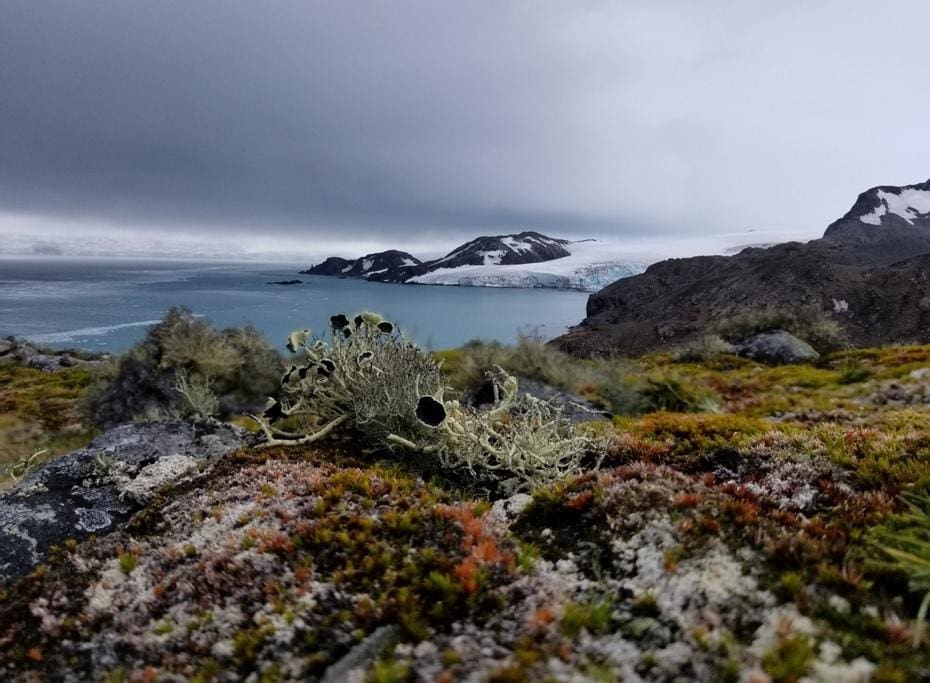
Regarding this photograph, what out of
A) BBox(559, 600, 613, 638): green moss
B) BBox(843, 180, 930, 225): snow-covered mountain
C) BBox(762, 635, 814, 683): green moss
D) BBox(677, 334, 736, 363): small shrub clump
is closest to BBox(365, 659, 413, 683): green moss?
BBox(559, 600, 613, 638): green moss

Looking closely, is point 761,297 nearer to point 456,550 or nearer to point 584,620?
point 456,550

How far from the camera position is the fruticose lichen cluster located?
487 cm

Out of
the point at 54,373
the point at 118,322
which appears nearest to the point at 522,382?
the point at 54,373

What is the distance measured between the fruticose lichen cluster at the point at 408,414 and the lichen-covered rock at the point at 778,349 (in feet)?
70.7

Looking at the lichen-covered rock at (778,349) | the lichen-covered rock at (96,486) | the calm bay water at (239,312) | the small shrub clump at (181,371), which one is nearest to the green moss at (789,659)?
the lichen-covered rock at (96,486)

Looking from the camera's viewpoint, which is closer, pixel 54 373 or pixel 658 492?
pixel 658 492

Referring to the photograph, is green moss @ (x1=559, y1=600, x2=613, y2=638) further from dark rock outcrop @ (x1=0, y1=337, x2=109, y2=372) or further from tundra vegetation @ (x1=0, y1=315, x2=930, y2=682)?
dark rock outcrop @ (x1=0, y1=337, x2=109, y2=372)

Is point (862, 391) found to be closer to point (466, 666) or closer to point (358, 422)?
point (358, 422)

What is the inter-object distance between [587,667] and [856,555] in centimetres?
177

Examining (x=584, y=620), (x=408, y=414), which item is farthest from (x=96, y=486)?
(x=584, y=620)

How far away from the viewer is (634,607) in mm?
2629

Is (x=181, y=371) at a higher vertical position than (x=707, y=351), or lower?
lower

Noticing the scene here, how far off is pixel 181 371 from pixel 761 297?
8797 centimetres

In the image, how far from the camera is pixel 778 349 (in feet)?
78.8
